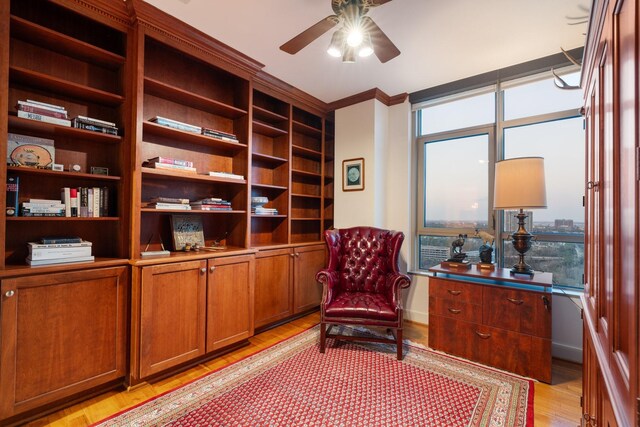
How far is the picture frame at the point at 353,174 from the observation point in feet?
11.5

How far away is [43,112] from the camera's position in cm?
180

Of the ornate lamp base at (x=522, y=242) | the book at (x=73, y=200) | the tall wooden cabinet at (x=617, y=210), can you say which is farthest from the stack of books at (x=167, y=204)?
the ornate lamp base at (x=522, y=242)

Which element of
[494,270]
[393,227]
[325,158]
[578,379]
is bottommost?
[578,379]

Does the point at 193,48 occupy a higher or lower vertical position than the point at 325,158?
higher

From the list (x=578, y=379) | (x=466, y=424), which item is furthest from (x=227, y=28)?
(x=578, y=379)

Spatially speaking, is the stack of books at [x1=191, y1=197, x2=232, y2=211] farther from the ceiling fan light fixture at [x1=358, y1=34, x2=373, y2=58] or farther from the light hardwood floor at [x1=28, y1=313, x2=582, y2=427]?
the ceiling fan light fixture at [x1=358, y1=34, x2=373, y2=58]

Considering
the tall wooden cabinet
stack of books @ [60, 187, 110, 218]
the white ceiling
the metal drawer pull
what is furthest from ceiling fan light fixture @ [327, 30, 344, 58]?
the metal drawer pull

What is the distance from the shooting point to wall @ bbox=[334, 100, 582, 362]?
11.2 ft

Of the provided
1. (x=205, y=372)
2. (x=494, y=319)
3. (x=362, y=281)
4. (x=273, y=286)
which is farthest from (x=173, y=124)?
(x=494, y=319)

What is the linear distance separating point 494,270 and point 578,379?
94cm

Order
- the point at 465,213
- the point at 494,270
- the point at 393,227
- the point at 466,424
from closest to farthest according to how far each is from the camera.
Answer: the point at 466,424, the point at 494,270, the point at 465,213, the point at 393,227

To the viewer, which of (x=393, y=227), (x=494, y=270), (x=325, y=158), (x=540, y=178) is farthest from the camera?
(x=325, y=158)

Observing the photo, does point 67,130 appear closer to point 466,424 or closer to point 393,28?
point 393,28

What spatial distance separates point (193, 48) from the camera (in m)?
2.39
